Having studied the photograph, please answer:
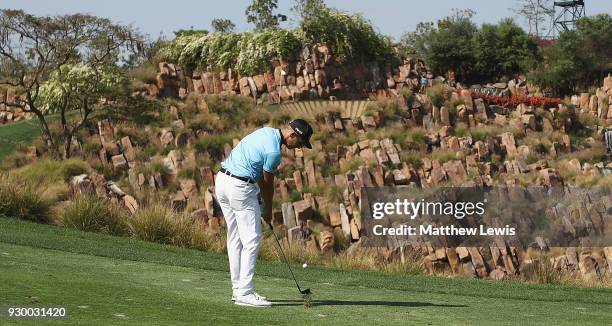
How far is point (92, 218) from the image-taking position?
2088cm

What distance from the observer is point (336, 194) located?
2981 cm

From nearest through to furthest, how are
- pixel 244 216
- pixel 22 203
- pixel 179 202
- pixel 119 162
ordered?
pixel 244 216, pixel 22 203, pixel 179 202, pixel 119 162

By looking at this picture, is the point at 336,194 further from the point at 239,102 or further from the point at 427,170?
the point at 239,102

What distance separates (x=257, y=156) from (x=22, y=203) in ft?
41.7

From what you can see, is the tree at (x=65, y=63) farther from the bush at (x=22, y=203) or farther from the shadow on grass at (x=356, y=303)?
the shadow on grass at (x=356, y=303)

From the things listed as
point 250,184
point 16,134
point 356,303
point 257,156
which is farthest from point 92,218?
point 16,134

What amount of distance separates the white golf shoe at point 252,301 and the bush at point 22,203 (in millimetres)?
12090

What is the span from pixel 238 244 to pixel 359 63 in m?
30.6

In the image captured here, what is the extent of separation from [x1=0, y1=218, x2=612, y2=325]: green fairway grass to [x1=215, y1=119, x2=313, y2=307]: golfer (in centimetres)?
32

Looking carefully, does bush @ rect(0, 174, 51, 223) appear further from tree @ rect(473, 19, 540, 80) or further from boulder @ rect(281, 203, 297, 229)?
tree @ rect(473, 19, 540, 80)

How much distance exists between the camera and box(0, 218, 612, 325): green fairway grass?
9227 millimetres

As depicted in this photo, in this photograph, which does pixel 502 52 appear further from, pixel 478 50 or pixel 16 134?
pixel 16 134

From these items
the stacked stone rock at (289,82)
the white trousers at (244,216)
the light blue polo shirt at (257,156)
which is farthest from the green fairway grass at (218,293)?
the stacked stone rock at (289,82)

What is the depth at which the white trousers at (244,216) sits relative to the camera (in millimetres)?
9836
